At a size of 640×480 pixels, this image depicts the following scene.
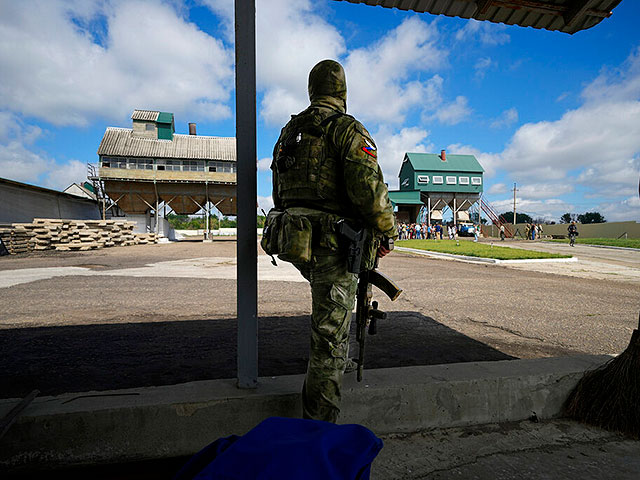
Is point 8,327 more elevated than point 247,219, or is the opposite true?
point 247,219

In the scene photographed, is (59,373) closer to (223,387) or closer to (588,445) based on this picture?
(223,387)

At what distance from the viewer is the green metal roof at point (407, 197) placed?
1468 inches

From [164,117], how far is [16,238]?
17731 millimetres

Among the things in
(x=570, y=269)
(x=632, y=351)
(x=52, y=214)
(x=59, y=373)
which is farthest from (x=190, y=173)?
(x=632, y=351)

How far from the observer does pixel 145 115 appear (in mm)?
29469

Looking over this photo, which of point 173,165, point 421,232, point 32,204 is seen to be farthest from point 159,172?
point 421,232

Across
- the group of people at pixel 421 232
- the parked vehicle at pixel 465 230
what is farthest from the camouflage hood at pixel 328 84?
the parked vehicle at pixel 465 230

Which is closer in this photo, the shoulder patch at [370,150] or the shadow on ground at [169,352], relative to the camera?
the shoulder patch at [370,150]

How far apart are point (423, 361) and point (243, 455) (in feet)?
7.74

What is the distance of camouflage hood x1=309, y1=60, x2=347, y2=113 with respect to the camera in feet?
6.75

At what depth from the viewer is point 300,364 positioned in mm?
2928

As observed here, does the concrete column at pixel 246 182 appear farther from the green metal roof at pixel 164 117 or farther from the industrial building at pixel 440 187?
the industrial building at pixel 440 187

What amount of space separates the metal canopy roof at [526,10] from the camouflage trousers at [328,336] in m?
2.33

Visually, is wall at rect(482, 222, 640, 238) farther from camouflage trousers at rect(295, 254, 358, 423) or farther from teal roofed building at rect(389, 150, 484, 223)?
camouflage trousers at rect(295, 254, 358, 423)
